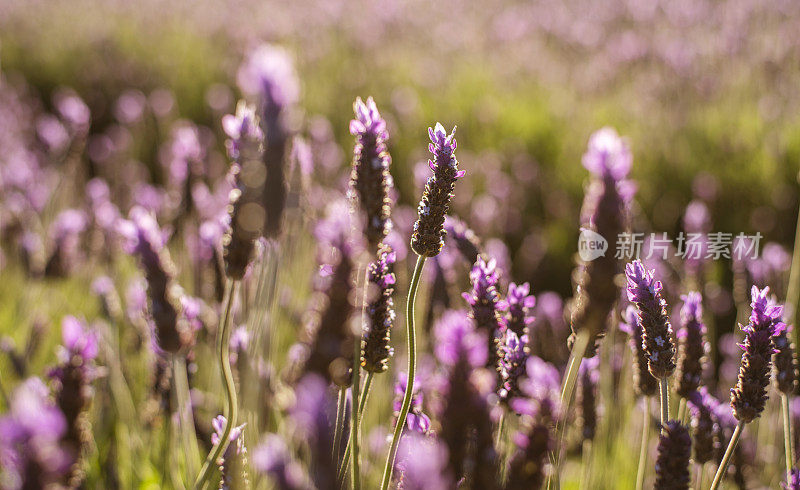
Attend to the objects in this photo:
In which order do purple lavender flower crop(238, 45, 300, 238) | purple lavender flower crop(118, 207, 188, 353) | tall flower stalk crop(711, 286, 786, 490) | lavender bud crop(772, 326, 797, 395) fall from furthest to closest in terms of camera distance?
lavender bud crop(772, 326, 797, 395), purple lavender flower crop(118, 207, 188, 353), tall flower stalk crop(711, 286, 786, 490), purple lavender flower crop(238, 45, 300, 238)

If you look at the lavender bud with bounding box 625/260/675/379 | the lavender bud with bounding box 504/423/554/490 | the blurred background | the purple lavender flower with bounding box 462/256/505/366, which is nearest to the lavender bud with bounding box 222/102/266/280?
the purple lavender flower with bounding box 462/256/505/366

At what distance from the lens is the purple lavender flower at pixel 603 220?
1.07 metres

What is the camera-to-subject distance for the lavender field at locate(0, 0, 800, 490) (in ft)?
3.49

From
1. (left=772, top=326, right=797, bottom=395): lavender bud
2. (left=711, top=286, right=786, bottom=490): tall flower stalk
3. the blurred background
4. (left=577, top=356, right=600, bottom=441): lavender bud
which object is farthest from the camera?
the blurred background

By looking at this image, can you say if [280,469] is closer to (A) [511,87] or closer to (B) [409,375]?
(B) [409,375]

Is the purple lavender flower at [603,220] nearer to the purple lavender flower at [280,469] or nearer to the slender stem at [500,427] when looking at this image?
the slender stem at [500,427]

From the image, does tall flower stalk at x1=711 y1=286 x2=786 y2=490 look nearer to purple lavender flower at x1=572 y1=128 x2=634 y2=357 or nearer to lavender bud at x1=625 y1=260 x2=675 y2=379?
lavender bud at x1=625 y1=260 x2=675 y2=379

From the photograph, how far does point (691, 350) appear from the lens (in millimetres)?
1411

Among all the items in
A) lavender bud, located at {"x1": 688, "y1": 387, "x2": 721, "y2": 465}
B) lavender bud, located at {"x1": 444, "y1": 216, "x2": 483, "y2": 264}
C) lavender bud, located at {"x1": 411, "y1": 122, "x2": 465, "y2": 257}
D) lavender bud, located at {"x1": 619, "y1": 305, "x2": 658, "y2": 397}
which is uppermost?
lavender bud, located at {"x1": 444, "y1": 216, "x2": 483, "y2": 264}

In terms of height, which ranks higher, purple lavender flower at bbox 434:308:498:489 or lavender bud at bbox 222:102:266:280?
lavender bud at bbox 222:102:266:280

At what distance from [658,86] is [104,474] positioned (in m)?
5.75

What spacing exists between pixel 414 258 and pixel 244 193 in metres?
2.05

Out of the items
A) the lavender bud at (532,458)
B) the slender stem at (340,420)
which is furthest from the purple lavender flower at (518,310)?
the lavender bud at (532,458)

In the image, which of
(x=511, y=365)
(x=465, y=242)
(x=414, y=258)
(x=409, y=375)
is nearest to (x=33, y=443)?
(x=409, y=375)
